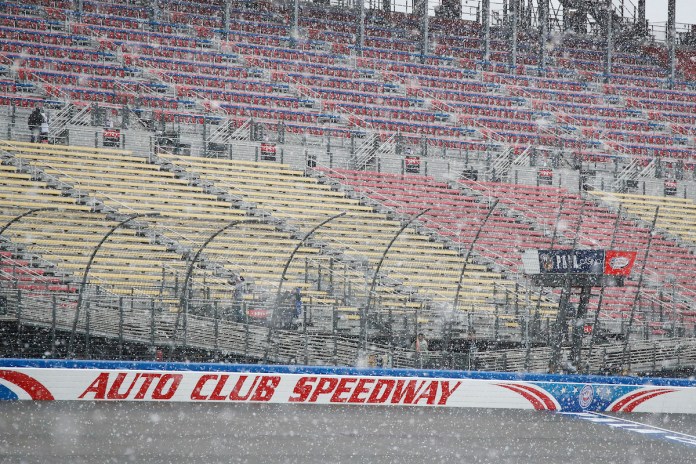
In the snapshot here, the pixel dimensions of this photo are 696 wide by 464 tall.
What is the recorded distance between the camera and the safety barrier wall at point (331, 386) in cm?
1673

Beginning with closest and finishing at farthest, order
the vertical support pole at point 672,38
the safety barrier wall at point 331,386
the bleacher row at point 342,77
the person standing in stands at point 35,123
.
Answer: the safety barrier wall at point 331,386 < the person standing in stands at point 35,123 < the bleacher row at point 342,77 < the vertical support pole at point 672,38

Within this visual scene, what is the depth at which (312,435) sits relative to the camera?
13.8 m

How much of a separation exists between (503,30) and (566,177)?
18.5m

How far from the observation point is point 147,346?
18500mm

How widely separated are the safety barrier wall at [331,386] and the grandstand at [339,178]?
0.55 metres

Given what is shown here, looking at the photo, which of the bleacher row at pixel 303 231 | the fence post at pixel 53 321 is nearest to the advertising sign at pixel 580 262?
the bleacher row at pixel 303 231

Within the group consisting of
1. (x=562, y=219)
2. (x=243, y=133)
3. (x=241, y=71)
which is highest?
(x=241, y=71)

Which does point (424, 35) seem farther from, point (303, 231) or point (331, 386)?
point (331, 386)

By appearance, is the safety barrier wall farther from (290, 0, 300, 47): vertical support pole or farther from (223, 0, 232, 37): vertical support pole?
(290, 0, 300, 47): vertical support pole

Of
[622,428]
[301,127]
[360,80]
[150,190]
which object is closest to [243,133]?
[301,127]

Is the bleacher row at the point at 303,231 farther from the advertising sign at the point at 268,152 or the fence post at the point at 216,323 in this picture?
the advertising sign at the point at 268,152

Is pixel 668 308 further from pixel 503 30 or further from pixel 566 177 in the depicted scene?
pixel 503 30

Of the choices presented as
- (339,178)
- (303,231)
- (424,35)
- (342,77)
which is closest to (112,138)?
(339,178)

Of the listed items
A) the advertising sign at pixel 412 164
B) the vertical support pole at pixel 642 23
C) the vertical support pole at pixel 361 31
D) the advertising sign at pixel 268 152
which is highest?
the vertical support pole at pixel 642 23
